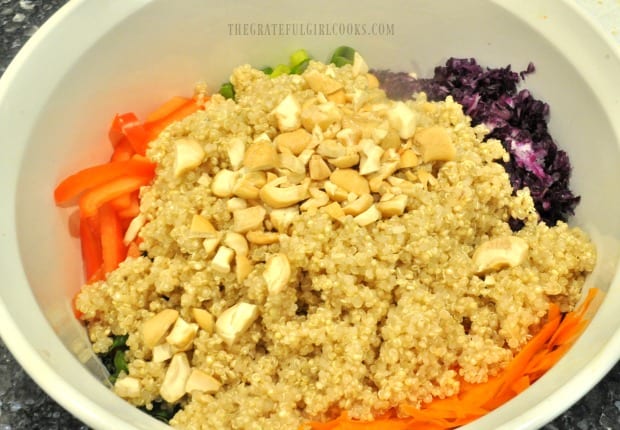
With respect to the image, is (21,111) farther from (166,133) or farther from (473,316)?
(473,316)

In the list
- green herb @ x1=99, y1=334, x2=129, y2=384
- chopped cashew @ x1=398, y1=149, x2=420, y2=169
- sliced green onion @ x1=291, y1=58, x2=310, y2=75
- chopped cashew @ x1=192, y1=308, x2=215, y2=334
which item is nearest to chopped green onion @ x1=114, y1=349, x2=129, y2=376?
→ green herb @ x1=99, y1=334, x2=129, y2=384

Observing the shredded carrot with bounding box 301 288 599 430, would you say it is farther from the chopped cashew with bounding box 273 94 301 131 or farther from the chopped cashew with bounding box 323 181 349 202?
the chopped cashew with bounding box 273 94 301 131

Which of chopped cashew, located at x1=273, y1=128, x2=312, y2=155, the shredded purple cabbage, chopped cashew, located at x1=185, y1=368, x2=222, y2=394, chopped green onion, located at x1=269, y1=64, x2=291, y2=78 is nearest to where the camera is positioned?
chopped cashew, located at x1=185, y1=368, x2=222, y2=394

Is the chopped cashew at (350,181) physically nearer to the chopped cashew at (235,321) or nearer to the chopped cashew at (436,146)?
the chopped cashew at (436,146)

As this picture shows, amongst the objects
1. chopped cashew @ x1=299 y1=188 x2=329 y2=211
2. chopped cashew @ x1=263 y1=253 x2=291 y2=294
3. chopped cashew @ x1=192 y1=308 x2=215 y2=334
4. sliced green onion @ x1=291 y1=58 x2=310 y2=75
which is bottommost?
chopped cashew @ x1=192 y1=308 x2=215 y2=334

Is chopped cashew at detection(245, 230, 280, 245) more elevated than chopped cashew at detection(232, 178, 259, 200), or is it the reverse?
chopped cashew at detection(232, 178, 259, 200)

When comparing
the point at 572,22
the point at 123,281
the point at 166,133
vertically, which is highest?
the point at 572,22

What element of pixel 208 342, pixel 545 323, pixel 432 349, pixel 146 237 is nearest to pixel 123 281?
pixel 146 237
